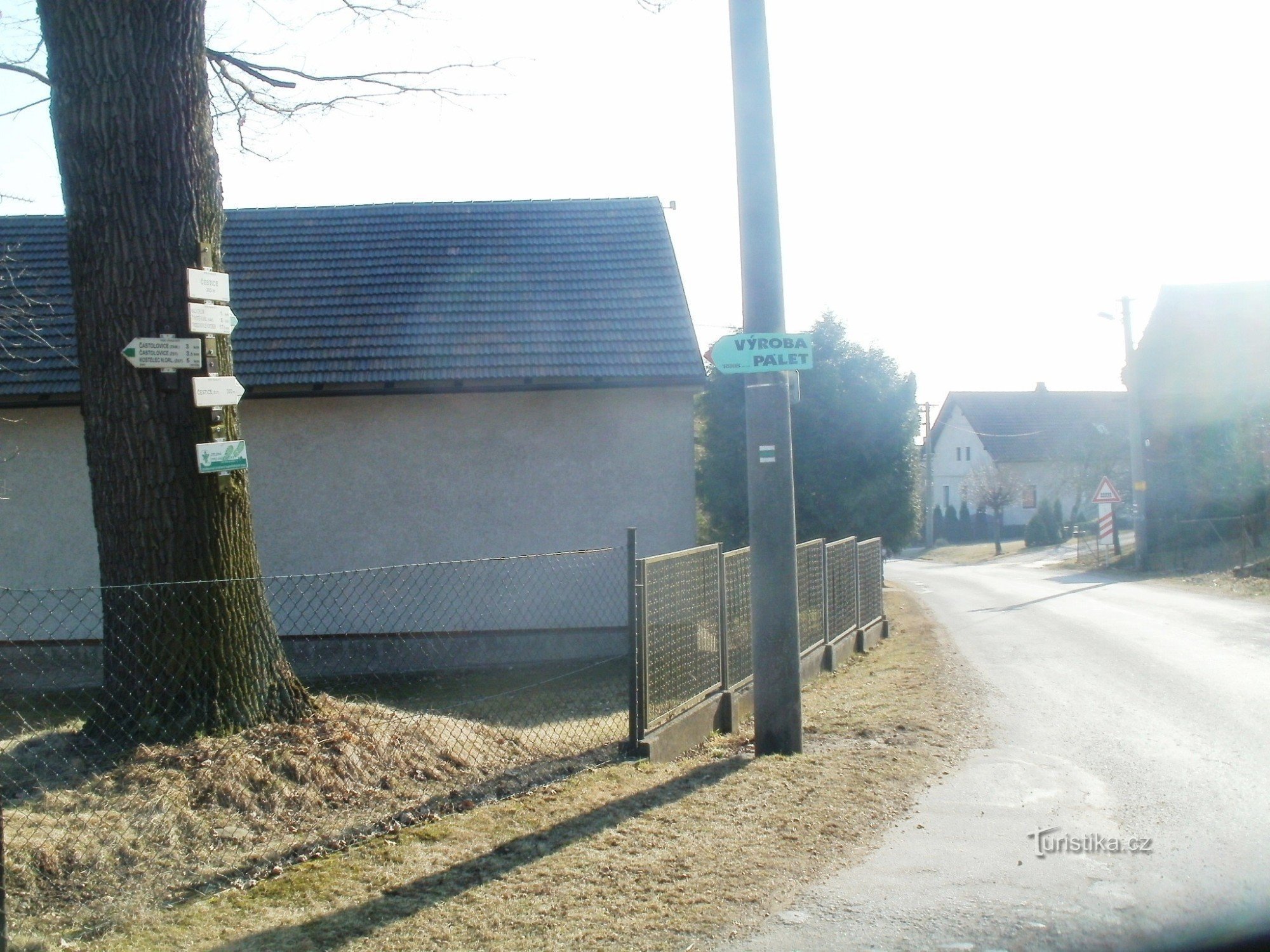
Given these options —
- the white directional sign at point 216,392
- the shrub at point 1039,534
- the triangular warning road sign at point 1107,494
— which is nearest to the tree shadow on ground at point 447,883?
the white directional sign at point 216,392

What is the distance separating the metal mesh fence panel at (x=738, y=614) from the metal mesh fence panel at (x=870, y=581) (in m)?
6.10

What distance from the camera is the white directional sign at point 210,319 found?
242 inches

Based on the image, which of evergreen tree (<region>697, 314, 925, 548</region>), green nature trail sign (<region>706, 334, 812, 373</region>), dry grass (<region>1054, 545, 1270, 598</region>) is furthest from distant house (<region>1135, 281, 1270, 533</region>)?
green nature trail sign (<region>706, 334, 812, 373</region>)

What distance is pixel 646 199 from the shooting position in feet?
52.1

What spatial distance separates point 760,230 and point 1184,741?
4770 millimetres

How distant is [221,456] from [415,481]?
6.90m

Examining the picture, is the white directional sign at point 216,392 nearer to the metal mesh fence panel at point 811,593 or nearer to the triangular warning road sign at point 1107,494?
the metal mesh fence panel at point 811,593

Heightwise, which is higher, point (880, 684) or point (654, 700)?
point (654, 700)

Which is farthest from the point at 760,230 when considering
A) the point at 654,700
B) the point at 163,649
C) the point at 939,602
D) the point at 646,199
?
the point at 939,602

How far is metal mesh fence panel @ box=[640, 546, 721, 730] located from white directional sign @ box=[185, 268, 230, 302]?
2.99 meters

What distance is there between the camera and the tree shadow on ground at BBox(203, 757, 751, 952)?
13.6 feet

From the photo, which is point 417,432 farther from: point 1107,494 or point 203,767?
point 1107,494

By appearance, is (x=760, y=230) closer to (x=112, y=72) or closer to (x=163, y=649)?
(x=112, y=72)

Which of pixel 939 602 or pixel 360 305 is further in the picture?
pixel 939 602
